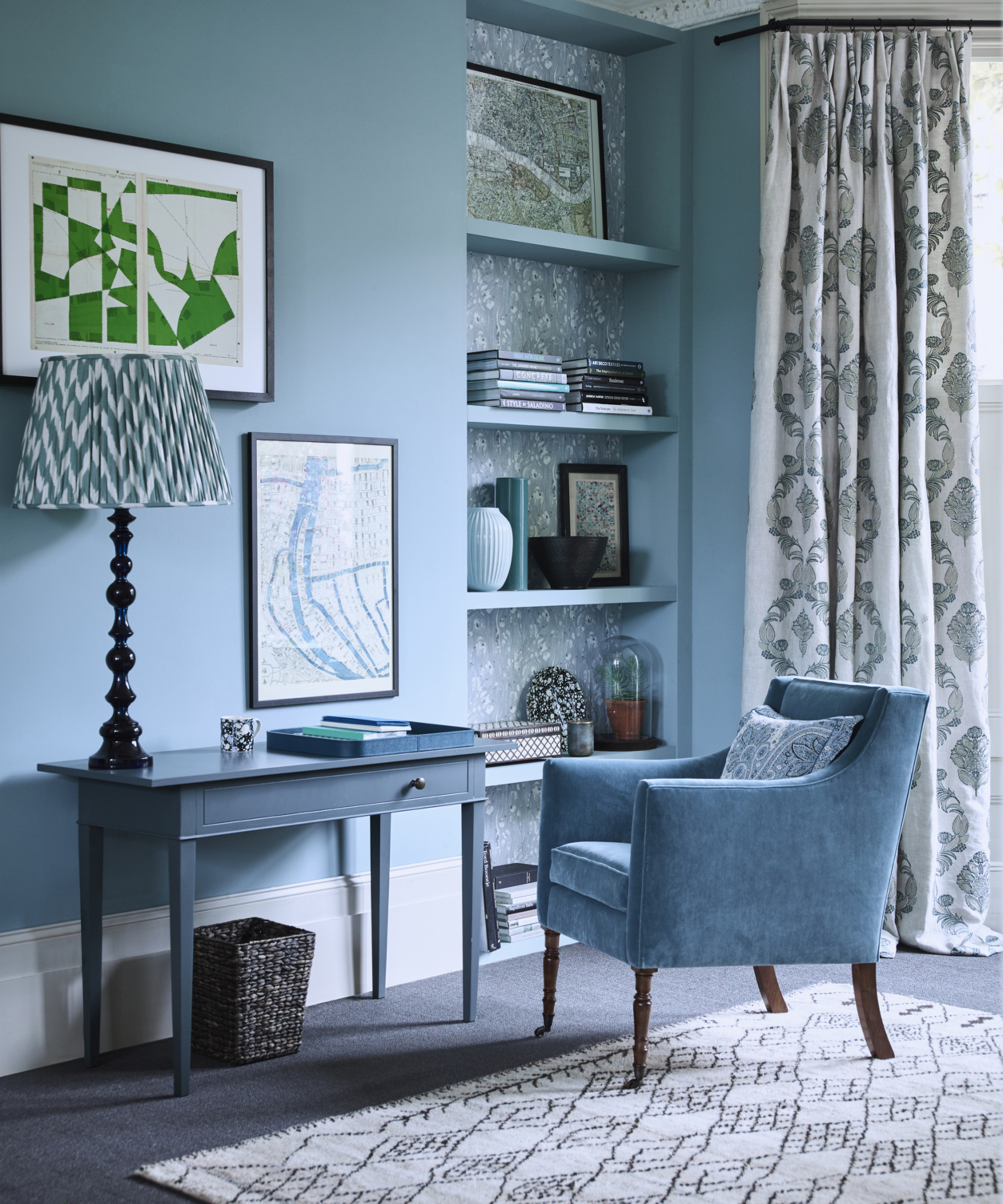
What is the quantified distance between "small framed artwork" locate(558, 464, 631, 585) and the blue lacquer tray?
4.40 ft

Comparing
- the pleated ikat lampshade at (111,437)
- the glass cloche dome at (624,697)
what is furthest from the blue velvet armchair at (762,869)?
the glass cloche dome at (624,697)

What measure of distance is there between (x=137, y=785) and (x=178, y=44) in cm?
180

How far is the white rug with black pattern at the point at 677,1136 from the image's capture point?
241cm

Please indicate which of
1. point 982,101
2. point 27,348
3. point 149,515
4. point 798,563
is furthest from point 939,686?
point 27,348

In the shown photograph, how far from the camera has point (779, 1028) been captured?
10.8 feet

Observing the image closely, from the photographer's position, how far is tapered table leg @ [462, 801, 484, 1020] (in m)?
3.41

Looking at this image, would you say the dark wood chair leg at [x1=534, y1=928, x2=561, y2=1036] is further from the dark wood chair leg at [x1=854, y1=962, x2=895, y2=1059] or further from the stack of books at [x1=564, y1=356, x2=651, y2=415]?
the stack of books at [x1=564, y1=356, x2=651, y2=415]

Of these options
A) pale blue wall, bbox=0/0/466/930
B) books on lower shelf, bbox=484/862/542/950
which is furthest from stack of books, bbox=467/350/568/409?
books on lower shelf, bbox=484/862/542/950

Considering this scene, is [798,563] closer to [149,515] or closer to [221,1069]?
[149,515]

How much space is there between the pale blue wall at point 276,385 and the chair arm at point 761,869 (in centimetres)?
113

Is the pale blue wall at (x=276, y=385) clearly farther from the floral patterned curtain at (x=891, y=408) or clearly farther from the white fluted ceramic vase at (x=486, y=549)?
the floral patterned curtain at (x=891, y=408)

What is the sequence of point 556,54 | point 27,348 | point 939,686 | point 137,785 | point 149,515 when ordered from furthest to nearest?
point 556,54
point 939,686
point 149,515
point 27,348
point 137,785

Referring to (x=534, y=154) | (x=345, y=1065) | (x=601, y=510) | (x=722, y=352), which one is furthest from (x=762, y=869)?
(x=534, y=154)

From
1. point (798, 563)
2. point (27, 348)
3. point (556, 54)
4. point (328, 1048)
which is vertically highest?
point (556, 54)
